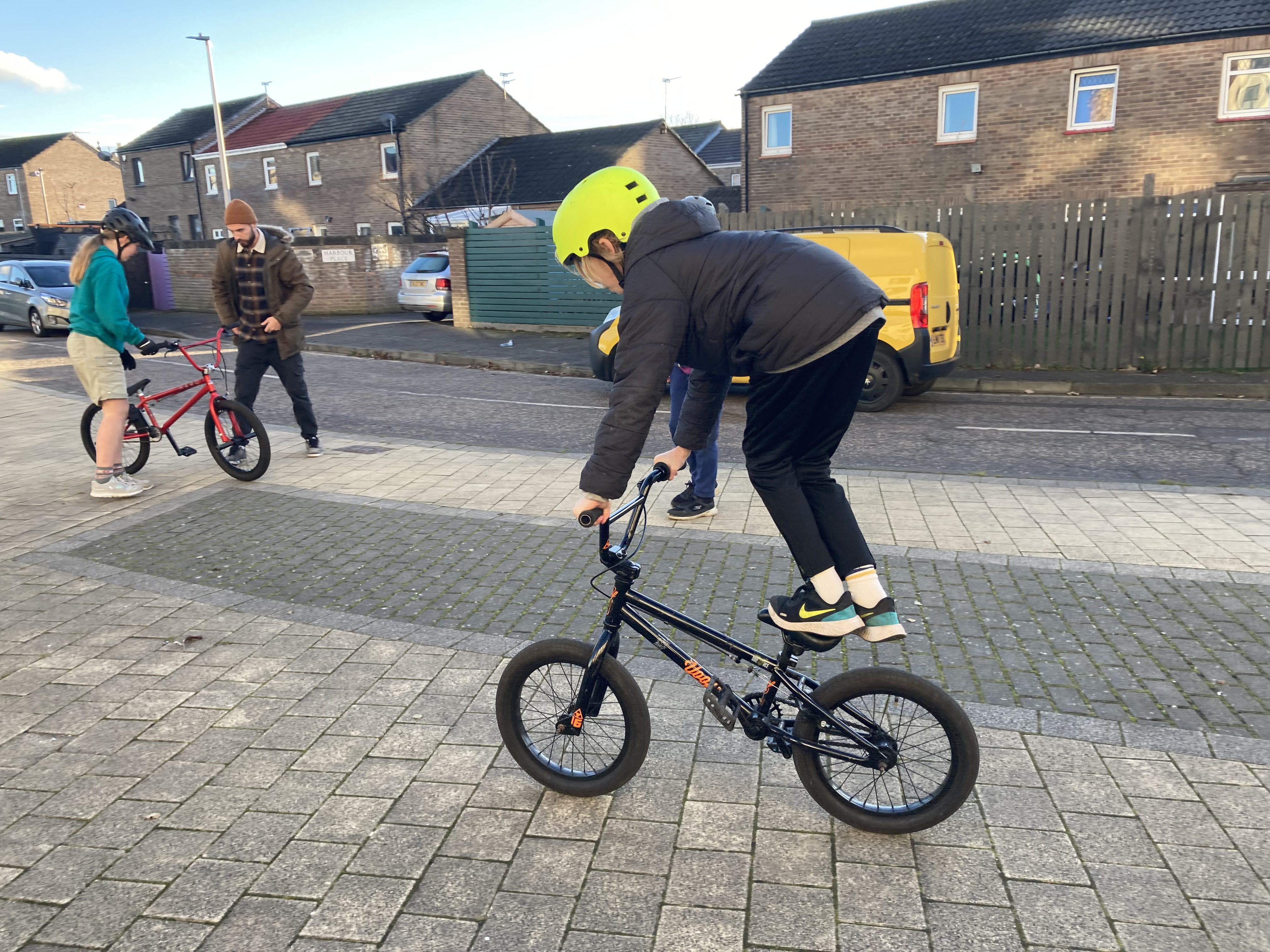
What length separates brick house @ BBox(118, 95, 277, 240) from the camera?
48.3 metres

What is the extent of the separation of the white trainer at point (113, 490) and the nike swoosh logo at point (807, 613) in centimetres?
572

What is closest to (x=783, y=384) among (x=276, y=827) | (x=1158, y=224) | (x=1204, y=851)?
(x=1204, y=851)

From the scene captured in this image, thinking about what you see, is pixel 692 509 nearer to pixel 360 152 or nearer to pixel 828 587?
pixel 828 587

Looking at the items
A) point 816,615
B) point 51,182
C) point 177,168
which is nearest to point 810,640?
point 816,615

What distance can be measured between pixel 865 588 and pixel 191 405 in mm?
6032

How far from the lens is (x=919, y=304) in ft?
32.6

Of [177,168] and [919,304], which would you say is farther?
[177,168]

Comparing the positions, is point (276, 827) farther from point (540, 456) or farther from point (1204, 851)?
point (540, 456)

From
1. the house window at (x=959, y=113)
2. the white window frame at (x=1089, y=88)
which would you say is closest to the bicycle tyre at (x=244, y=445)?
the house window at (x=959, y=113)

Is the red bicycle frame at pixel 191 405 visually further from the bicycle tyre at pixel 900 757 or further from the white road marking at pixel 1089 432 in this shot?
the white road marking at pixel 1089 432

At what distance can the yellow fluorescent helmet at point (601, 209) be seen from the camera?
107 inches

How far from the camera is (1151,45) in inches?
858

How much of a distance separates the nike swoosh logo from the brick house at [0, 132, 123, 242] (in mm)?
71148

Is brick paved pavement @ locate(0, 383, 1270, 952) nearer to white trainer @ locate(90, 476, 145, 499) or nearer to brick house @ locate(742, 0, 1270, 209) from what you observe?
white trainer @ locate(90, 476, 145, 499)
